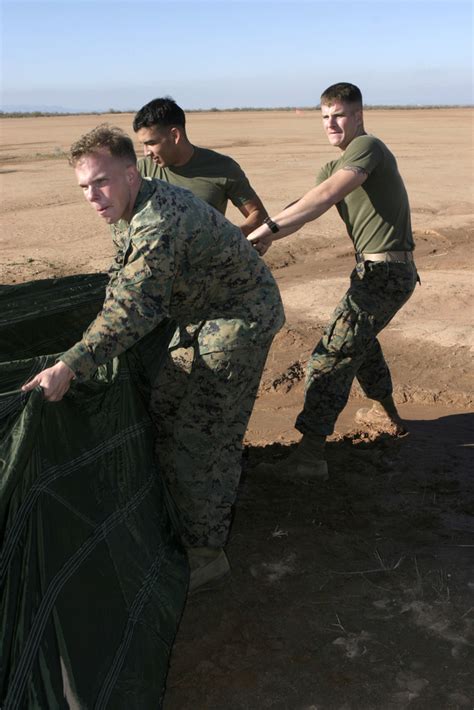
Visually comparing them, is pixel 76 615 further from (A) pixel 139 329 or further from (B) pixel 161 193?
(B) pixel 161 193

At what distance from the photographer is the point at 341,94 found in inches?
169

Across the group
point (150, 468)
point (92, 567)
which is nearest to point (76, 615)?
point (92, 567)

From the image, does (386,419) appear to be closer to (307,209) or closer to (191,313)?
(307,209)

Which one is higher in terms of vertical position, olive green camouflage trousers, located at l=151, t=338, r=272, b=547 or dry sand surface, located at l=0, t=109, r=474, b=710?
olive green camouflage trousers, located at l=151, t=338, r=272, b=547

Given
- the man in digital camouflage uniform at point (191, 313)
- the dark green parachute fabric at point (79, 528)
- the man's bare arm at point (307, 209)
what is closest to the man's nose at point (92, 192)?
the man in digital camouflage uniform at point (191, 313)

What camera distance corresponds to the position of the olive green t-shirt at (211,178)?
15.2 feet

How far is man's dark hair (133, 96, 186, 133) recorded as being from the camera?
4.39 meters

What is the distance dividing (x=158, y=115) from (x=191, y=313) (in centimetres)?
147

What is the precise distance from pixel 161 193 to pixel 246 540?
1824 millimetres

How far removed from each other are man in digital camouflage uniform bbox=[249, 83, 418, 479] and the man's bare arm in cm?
10

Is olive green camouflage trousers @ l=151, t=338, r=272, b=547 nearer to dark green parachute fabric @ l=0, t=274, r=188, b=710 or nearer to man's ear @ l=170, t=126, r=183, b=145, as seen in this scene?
dark green parachute fabric @ l=0, t=274, r=188, b=710

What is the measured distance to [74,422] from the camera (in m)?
3.09

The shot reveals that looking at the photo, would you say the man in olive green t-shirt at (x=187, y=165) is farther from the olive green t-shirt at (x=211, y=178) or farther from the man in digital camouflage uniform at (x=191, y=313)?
the man in digital camouflage uniform at (x=191, y=313)

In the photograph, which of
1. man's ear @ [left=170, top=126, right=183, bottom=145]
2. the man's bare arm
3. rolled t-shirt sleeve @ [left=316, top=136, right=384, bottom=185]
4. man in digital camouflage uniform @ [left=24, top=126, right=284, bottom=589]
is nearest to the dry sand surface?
man in digital camouflage uniform @ [left=24, top=126, right=284, bottom=589]
